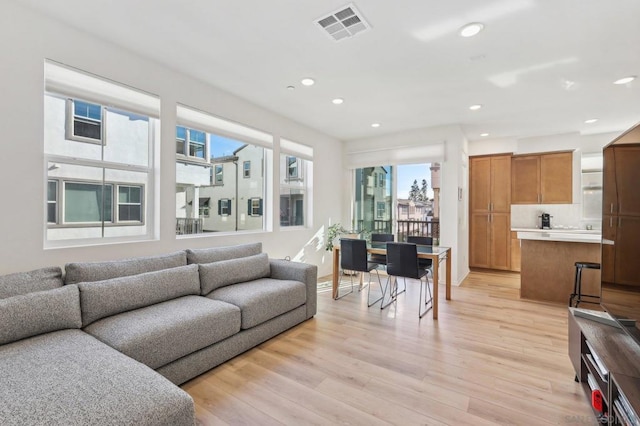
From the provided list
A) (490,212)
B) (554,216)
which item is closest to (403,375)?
(490,212)

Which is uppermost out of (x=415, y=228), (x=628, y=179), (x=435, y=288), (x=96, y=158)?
(x=96, y=158)

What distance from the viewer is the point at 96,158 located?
2.66m

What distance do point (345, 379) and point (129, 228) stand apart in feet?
7.94

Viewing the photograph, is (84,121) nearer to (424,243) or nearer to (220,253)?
(220,253)

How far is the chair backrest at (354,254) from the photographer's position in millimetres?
3852

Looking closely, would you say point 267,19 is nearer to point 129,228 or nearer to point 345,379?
point 129,228

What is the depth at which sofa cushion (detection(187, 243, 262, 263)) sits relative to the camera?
9.64 feet

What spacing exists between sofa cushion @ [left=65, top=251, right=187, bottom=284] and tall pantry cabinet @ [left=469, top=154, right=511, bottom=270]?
550 centimetres

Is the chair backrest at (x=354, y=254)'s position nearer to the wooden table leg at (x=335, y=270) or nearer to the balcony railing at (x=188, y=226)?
the wooden table leg at (x=335, y=270)

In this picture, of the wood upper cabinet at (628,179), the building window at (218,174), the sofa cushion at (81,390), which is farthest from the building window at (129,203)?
the wood upper cabinet at (628,179)

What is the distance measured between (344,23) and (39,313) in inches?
111

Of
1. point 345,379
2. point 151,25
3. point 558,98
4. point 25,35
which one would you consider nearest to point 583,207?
point 558,98

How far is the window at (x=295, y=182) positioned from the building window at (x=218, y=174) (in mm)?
1043

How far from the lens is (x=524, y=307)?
3.76 metres
